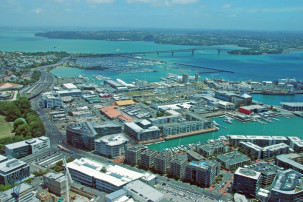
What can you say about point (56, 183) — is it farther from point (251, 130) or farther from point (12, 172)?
point (251, 130)

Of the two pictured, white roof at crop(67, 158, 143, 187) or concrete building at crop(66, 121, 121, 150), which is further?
concrete building at crop(66, 121, 121, 150)

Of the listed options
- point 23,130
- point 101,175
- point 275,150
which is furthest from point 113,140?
point 275,150

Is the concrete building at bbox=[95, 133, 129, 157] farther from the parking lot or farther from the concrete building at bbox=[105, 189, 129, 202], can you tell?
the concrete building at bbox=[105, 189, 129, 202]

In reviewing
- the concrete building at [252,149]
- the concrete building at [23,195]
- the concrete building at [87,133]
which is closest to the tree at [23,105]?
the concrete building at [87,133]

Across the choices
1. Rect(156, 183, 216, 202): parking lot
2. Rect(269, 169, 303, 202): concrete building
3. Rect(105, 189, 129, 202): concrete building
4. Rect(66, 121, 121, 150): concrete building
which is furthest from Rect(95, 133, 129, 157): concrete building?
Rect(269, 169, 303, 202): concrete building

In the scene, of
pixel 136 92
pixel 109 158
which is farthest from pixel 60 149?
pixel 136 92

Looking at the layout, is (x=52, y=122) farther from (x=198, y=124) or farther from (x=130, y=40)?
(x=130, y=40)

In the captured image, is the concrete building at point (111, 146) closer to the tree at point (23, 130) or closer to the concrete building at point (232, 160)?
the tree at point (23, 130)
